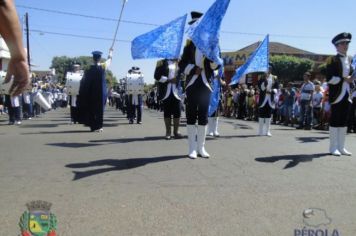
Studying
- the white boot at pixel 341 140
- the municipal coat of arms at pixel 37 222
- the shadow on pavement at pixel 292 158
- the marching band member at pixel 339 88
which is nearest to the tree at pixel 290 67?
the marching band member at pixel 339 88

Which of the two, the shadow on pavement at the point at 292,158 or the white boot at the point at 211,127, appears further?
the white boot at the point at 211,127

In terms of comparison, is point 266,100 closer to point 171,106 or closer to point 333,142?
point 171,106

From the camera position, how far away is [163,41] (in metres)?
11.2

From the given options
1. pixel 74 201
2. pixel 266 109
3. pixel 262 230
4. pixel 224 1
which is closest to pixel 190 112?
pixel 224 1

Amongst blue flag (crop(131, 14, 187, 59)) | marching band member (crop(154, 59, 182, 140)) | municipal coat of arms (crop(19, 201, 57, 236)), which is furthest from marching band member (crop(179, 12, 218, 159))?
municipal coat of arms (crop(19, 201, 57, 236))

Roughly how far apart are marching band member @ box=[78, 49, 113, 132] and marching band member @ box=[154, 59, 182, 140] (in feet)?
6.60

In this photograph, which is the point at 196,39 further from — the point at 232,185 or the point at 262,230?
the point at 262,230

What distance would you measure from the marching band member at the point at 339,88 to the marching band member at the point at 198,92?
2261 mm

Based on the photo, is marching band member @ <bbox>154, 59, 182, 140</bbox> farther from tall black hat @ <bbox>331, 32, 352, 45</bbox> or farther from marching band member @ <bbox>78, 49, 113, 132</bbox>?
tall black hat @ <bbox>331, 32, 352, 45</bbox>

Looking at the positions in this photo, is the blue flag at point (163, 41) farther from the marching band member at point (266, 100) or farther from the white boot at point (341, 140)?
the white boot at point (341, 140)

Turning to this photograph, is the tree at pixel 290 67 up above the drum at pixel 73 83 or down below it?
above

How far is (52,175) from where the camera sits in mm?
6109

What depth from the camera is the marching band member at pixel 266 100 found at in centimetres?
1239

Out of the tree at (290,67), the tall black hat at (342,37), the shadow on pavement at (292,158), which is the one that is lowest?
the shadow on pavement at (292,158)
